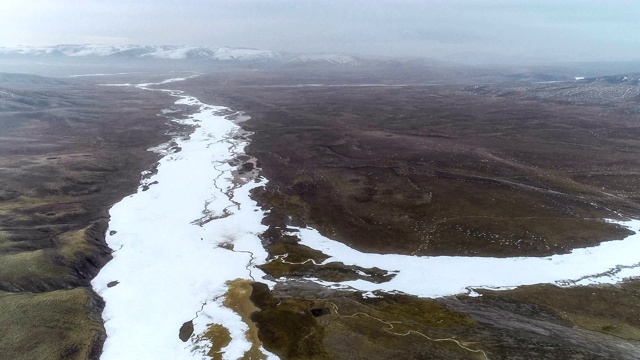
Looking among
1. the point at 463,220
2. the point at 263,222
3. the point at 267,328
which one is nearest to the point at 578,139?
the point at 463,220

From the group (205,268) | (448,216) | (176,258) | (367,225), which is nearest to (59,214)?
(176,258)

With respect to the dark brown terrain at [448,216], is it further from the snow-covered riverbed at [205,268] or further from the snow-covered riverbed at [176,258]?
the snow-covered riverbed at [176,258]

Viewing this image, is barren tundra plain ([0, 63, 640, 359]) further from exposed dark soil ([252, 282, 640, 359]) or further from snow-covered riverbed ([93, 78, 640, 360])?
snow-covered riverbed ([93, 78, 640, 360])

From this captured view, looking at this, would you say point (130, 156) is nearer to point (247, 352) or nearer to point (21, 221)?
point (21, 221)

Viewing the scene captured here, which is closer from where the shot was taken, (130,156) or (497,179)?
(497,179)

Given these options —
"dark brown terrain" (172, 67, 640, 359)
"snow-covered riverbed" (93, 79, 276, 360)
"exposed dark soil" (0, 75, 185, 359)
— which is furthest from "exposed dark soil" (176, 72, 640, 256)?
"exposed dark soil" (0, 75, 185, 359)
